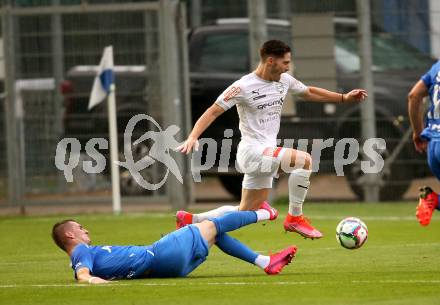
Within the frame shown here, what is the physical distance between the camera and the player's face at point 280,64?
1155 centimetres

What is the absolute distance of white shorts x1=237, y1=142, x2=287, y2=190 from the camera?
1158 cm

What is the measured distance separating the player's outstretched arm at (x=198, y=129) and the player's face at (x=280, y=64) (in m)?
0.65

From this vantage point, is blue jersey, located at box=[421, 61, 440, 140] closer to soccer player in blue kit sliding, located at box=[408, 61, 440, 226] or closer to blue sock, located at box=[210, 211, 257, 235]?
soccer player in blue kit sliding, located at box=[408, 61, 440, 226]

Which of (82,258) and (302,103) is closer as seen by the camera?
(82,258)

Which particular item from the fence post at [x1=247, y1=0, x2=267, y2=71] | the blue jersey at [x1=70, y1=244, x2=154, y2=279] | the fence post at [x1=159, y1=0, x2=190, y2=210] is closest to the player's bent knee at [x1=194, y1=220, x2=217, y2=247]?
the blue jersey at [x1=70, y1=244, x2=154, y2=279]

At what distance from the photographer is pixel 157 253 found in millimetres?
9828

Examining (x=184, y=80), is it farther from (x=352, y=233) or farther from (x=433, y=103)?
(x=433, y=103)

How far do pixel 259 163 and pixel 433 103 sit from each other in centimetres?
193

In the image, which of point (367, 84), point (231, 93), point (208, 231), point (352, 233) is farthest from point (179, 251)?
point (367, 84)

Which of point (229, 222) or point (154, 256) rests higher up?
point (229, 222)

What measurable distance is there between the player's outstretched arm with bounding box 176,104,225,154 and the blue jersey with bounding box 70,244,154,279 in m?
1.05

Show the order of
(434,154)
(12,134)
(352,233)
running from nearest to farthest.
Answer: (434,154)
(352,233)
(12,134)

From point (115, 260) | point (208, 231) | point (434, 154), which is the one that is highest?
point (434, 154)

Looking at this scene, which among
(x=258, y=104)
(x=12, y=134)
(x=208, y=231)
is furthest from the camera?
(x=12, y=134)
